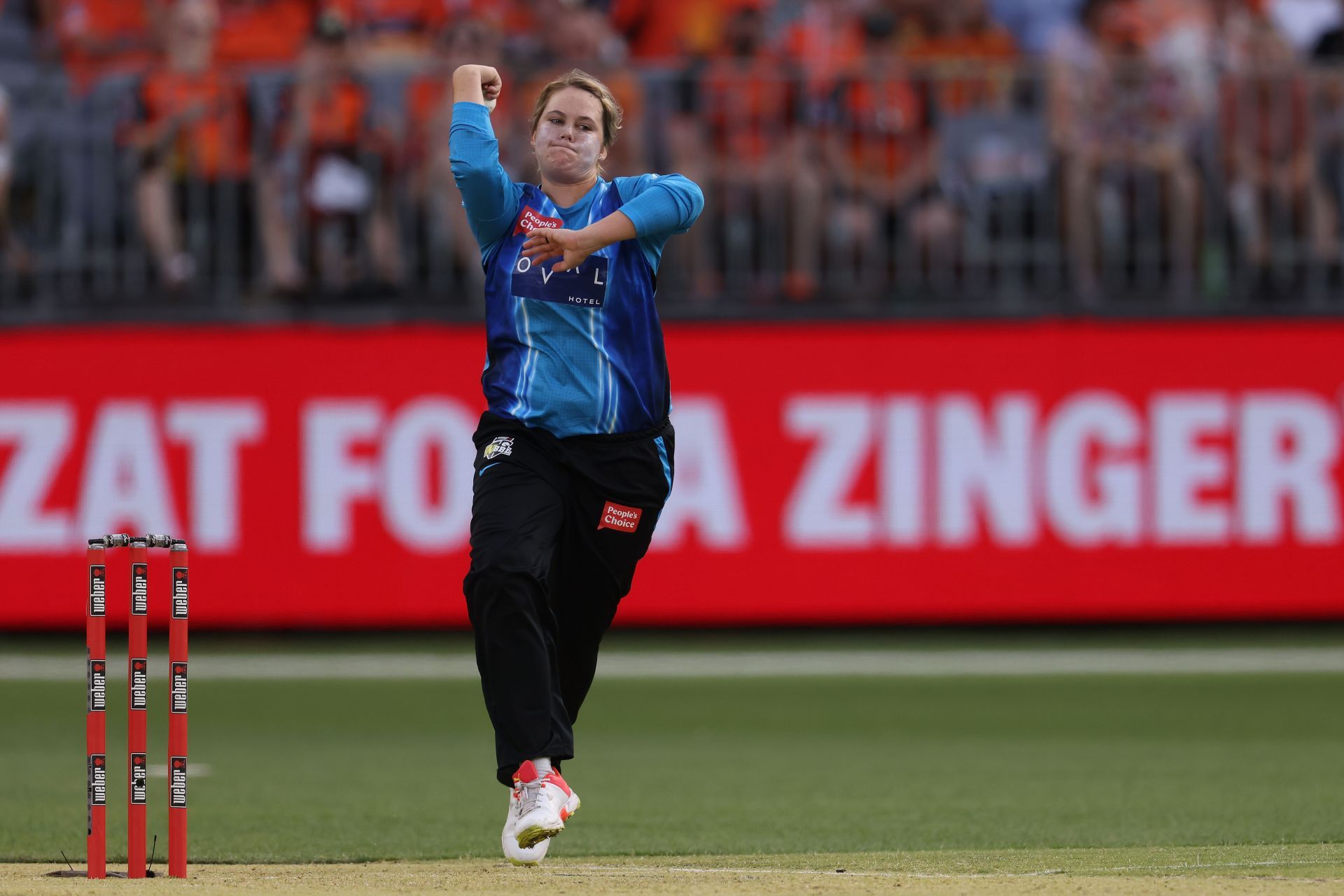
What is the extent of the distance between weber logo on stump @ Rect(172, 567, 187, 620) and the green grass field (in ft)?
4.36

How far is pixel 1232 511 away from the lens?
1351 centimetres

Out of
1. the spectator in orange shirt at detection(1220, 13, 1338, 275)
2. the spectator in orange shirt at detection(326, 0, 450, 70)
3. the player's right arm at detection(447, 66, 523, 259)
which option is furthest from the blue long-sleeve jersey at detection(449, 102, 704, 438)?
the spectator in orange shirt at detection(326, 0, 450, 70)

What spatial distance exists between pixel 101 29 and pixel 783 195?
498cm

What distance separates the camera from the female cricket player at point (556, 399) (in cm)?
600

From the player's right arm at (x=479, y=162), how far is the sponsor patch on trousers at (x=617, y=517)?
0.87 m

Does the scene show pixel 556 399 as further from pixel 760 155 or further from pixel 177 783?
pixel 760 155

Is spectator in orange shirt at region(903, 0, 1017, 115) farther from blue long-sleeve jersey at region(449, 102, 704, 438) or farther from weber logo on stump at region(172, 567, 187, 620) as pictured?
weber logo on stump at region(172, 567, 187, 620)

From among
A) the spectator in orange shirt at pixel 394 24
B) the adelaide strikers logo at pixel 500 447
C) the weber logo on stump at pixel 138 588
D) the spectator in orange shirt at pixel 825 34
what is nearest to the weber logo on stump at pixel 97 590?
the weber logo on stump at pixel 138 588

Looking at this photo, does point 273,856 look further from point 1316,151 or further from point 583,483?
point 1316,151

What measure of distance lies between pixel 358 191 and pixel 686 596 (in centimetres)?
335

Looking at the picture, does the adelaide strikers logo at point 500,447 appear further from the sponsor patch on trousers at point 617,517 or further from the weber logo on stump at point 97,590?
the weber logo on stump at point 97,590

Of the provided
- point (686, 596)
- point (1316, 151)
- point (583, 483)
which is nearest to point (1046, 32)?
point (1316, 151)

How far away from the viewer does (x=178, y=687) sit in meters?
5.69

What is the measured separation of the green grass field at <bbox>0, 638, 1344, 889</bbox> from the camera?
698 centimetres
